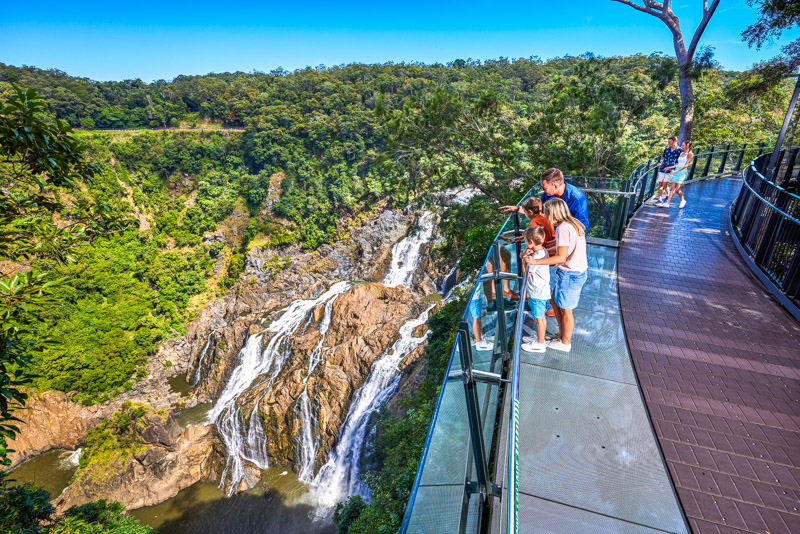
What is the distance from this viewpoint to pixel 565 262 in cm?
378

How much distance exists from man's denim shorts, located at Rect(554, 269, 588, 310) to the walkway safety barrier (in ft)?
13.0

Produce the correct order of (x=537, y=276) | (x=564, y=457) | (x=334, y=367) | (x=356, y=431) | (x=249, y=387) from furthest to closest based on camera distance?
(x=249, y=387) → (x=334, y=367) → (x=356, y=431) → (x=537, y=276) → (x=564, y=457)

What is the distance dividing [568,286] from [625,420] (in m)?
1.35

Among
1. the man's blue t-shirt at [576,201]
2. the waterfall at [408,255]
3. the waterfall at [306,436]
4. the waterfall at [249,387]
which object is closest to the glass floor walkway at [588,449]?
the man's blue t-shirt at [576,201]

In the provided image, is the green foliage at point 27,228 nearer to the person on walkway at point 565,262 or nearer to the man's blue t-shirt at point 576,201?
the person on walkway at point 565,262

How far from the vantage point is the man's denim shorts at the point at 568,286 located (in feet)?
12.5

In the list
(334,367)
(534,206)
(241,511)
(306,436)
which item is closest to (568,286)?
(534,206)

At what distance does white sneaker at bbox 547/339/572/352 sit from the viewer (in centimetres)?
410

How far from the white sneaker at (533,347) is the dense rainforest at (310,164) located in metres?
4.12

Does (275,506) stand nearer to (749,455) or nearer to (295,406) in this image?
(295,406)

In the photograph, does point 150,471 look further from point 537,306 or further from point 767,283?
point 767,283

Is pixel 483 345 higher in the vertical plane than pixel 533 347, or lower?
higher

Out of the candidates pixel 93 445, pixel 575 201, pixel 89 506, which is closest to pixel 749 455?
pixel 575 201

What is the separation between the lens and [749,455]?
10.2 ft
